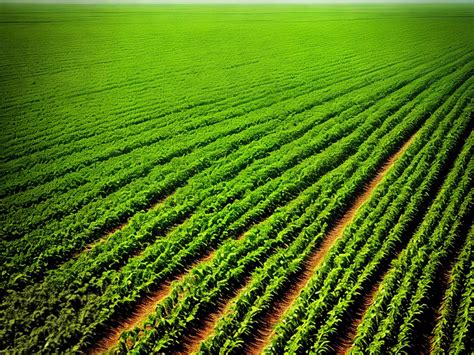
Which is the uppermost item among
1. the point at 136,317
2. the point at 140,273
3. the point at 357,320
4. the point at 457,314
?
the point at 457,314

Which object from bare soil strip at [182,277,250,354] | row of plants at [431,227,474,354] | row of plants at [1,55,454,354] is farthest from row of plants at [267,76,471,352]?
row of plants at [1,55,454,354]

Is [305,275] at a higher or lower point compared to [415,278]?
lower

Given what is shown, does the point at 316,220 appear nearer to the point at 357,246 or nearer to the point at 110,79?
the point at 357,246

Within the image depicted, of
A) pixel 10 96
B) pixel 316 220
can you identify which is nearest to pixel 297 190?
pixel 316 220

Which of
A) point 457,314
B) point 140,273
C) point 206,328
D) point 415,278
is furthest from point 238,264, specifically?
point 457,314

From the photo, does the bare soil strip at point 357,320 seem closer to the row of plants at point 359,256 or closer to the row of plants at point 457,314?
the row of plants at point 359,256

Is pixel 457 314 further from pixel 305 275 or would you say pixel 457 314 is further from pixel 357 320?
pixel 305 275

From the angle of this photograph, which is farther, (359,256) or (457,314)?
(359,256)
